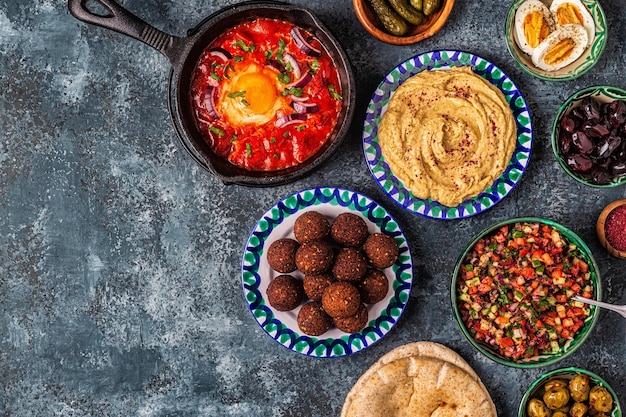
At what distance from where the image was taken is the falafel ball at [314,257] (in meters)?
3.81

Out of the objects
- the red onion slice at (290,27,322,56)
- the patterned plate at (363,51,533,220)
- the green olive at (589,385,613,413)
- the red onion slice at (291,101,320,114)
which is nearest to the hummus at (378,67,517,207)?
the patterned plate at (363,51,533,220)

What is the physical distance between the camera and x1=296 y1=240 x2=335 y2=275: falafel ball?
3.81 meters

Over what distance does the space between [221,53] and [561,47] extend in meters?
2.21

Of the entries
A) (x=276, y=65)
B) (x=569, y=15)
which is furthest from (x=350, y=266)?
(x=569, y=15)

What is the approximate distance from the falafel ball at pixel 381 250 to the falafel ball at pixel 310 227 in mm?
287

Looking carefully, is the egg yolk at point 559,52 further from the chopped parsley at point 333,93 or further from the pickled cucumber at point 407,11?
the chopped parsley at point 333,93

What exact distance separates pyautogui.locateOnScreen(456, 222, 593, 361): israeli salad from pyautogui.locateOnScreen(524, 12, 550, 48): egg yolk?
1.22 m

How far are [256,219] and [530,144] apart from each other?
6.36 ft

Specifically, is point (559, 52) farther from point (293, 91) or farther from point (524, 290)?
point (293, 91)

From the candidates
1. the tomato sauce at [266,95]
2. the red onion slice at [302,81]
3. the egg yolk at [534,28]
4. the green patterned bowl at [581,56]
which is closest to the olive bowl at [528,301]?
the green patterned bowl at [581,56]

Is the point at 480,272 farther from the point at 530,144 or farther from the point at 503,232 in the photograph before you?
the point at 530,144

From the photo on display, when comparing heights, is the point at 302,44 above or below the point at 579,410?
above

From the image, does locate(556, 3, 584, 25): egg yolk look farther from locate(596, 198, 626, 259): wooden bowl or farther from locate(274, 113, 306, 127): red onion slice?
locate(274, 113, 306, 127): red onion slice

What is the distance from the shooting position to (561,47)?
4062 millimetres
